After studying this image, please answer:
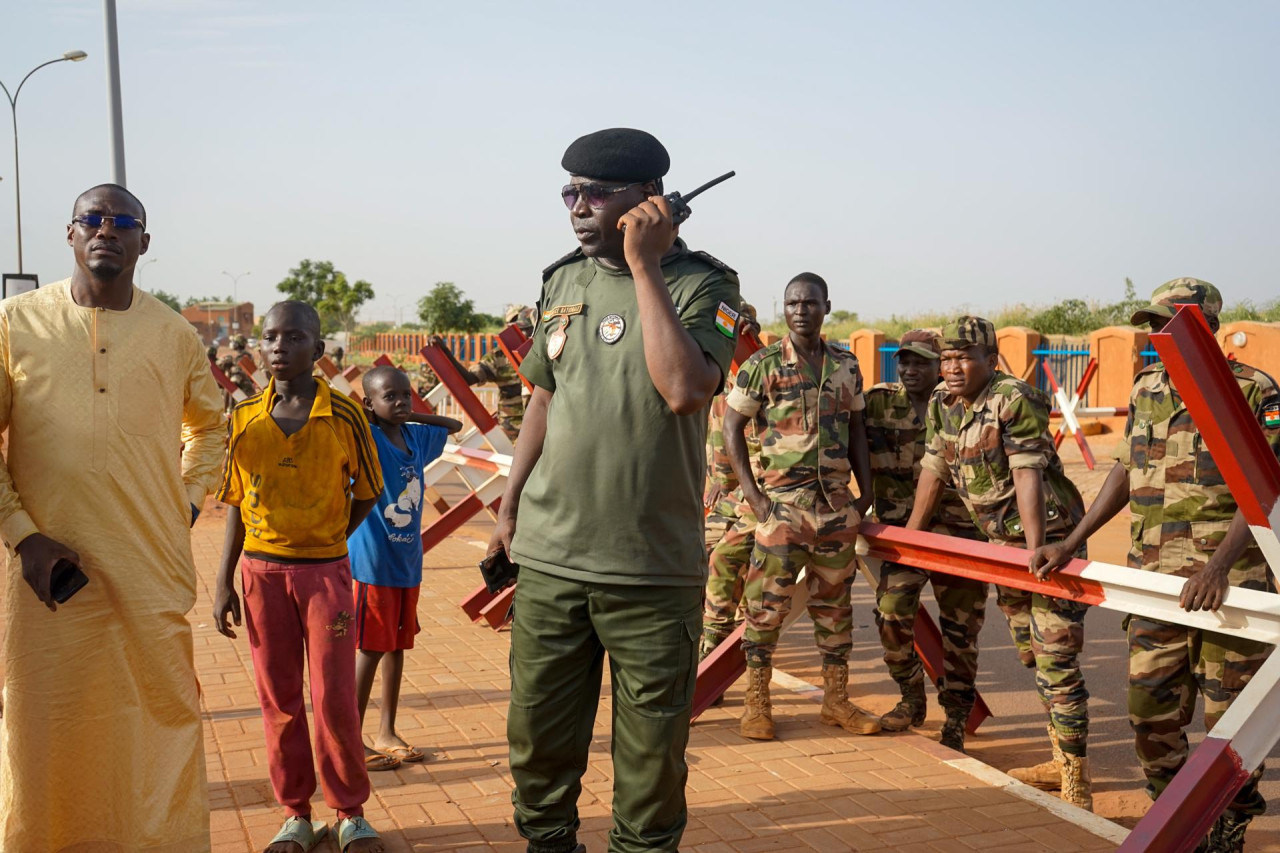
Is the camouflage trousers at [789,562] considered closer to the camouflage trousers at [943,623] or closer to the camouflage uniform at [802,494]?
the camouflage uniform at [802,494]

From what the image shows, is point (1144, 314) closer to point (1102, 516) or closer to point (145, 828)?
point (1102, 516)

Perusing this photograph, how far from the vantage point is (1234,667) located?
3.79 meters

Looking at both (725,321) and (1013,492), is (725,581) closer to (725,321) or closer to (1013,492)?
(1013,492)

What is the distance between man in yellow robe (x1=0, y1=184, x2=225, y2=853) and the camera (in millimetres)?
3482

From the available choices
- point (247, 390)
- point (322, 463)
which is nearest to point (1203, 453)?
point (322, 463)

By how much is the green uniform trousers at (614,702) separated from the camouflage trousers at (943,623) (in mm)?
2641

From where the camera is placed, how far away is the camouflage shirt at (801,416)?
548 centimetres

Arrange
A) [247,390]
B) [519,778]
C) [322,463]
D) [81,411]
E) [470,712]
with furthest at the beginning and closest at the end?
[247,390] < [470,712] < [322,463] < [81,411] < [519,778]

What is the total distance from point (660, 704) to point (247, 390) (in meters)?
13.1

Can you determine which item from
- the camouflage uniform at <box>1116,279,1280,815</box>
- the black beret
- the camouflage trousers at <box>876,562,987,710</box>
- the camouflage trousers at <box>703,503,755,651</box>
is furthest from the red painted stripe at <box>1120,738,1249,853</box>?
the camouflage trousers at <box>703,503,755,651</box>

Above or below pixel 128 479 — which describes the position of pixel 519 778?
below

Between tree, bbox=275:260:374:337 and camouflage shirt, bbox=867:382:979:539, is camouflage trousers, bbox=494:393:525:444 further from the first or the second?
tree, bbox=275:260:374:337

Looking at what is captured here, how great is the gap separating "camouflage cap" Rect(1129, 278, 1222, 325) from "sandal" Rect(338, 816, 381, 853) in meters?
3.16

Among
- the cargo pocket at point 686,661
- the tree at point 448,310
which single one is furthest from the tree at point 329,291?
the cargo pocket at point 686,661
